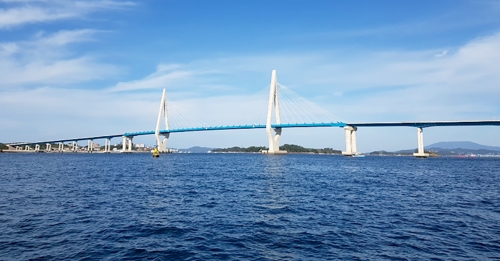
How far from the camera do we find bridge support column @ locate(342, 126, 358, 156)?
106 meters

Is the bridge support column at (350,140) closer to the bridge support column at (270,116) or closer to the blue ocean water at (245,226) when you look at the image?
the bridge support column at (270,116)

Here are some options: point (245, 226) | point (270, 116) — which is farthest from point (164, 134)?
point (245, 226)

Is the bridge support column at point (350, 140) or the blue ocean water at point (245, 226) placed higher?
the bridge support column at point (350, 140)

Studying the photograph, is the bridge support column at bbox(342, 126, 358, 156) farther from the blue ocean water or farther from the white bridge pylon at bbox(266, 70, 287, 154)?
the blue ocean water

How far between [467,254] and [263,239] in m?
6.32

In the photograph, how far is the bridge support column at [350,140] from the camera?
348ft

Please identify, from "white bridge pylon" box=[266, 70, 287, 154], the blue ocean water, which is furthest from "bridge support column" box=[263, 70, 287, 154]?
the blue ocean water

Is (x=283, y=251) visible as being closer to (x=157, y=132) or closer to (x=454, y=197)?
(x=454, y=197)

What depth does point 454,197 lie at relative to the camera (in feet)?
72.7

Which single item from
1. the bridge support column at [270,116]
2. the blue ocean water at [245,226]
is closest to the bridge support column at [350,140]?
the bridge support column at [270,116]

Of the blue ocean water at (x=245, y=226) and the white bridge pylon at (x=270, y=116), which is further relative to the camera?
the white bridge pylon at (x=270, y=116)

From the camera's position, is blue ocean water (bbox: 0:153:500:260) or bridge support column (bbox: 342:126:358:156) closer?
blue ocean water (bbox: 0:153:500:260)

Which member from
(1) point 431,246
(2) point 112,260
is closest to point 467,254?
(1) point 431,246

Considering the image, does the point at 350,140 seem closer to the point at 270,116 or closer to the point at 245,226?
the point at 270,116
